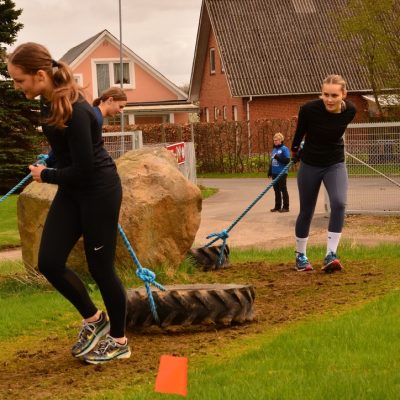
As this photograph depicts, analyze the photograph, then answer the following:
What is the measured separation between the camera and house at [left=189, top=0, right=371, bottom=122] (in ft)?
152

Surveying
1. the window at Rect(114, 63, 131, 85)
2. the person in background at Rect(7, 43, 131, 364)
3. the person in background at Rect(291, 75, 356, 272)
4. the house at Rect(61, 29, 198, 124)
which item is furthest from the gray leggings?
the window at Rect(114, 63, 131, 85)

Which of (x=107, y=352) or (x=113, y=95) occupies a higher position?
(x=113, y=95)

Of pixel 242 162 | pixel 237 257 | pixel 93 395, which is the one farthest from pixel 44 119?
pixel 242 162

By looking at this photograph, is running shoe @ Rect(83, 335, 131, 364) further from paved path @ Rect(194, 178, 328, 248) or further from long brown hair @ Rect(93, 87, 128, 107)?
paved path @ Rect(194, 178, 328, 248)

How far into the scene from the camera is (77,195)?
561cm

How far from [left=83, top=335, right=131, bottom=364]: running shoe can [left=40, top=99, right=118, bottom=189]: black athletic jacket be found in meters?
0.95

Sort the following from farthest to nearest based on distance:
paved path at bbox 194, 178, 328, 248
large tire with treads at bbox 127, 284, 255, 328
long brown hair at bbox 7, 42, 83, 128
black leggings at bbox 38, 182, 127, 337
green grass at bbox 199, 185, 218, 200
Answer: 1. green grass at bbox 199, 185, 218, 200
2. paved path at bbox 194, 178, 328, 248
3. large tire with treads at bbox 127, 284, 255, 328
4. black leggings at bbox 38, 182, 127, 337
5. long brown hair at bbox 7, 42, 83, 128

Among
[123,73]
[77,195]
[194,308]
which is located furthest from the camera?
[123,73]

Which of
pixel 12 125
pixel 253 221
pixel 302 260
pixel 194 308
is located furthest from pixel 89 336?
pixel 12 125

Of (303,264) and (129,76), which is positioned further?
(129,76)

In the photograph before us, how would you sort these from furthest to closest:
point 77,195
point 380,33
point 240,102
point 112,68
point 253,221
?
1. point 112,68
2. point 240,102
3. point 380,33
4. point 253,221
5. point 77,195

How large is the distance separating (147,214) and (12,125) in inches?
880

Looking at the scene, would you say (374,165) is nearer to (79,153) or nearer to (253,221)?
(253,221)

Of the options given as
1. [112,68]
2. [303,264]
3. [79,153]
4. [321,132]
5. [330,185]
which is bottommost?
[303,264]
